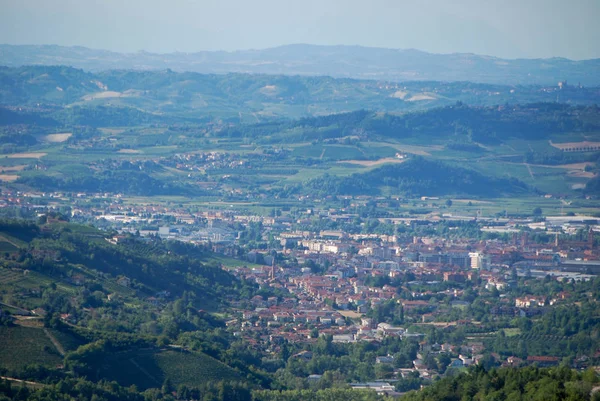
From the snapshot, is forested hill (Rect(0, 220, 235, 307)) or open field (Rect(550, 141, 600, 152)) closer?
forested hill (Rect(0, 220, 235, 307))

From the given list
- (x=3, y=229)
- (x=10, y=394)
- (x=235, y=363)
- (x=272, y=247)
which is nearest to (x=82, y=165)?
(x=272, y=247)

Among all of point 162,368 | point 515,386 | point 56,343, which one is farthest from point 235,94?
point 515,386

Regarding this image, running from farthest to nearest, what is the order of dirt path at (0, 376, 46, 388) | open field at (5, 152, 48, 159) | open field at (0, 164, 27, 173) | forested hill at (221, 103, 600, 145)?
1. forested hill at (221, 103, 600, 145)
2. open field at (5, 152, 48, 159)
3. open field at (0, 164, 27, 173)
4. dirt path at (0, 376, 46, 388)

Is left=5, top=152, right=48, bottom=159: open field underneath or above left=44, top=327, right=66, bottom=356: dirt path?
above

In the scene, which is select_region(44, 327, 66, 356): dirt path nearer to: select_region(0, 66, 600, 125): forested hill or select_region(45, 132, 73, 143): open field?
select_region(45, 132, 73, 143): open field

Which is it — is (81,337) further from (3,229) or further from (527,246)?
(527,246)

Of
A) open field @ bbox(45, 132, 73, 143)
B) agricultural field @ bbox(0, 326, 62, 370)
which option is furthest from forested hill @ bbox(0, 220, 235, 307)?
open field @ bbox(45, 132, 73, 143)

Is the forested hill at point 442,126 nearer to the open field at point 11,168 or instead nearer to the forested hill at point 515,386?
the open field at point 11,168

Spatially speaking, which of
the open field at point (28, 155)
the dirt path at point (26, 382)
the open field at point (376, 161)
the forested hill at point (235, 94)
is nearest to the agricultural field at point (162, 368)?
the dirt path at point (26, 382)
